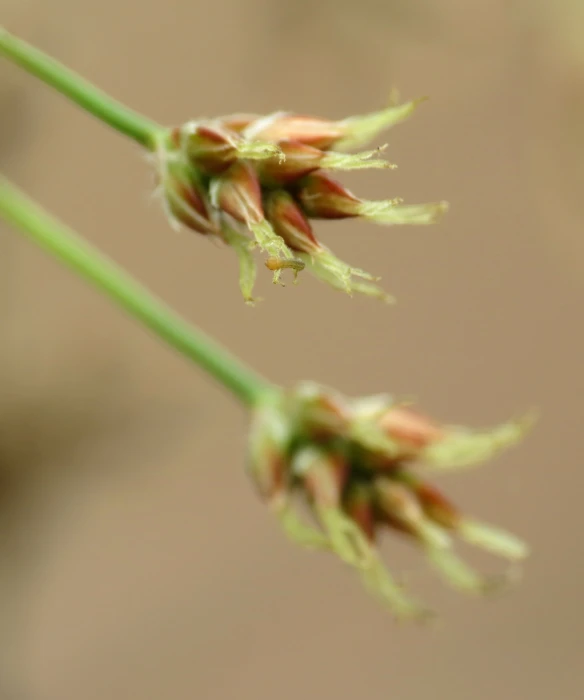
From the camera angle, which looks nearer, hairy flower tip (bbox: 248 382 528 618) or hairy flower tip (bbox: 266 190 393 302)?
hairy flower tip (bbox: 266 190 393 302)

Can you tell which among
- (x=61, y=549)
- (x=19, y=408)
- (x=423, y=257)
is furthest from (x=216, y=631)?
(x=423, y=257)

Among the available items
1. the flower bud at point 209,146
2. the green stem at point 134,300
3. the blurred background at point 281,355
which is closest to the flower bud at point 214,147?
the flower bud at point 209,146

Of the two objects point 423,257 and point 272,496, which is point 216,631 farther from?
point 272,496

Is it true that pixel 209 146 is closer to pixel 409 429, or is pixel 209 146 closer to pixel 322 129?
pixel 322 129

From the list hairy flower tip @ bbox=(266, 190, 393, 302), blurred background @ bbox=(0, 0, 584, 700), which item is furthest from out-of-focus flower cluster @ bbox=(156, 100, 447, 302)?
blurred background @ bbox=(0, 0, 584, 700)

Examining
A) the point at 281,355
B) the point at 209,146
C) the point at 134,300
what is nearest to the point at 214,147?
the point at 209,146

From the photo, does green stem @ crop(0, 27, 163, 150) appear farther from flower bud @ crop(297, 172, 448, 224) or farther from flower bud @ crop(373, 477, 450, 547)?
flower bud @ crop(373, 477, 450, 547)

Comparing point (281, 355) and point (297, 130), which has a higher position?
point (281, 355)
